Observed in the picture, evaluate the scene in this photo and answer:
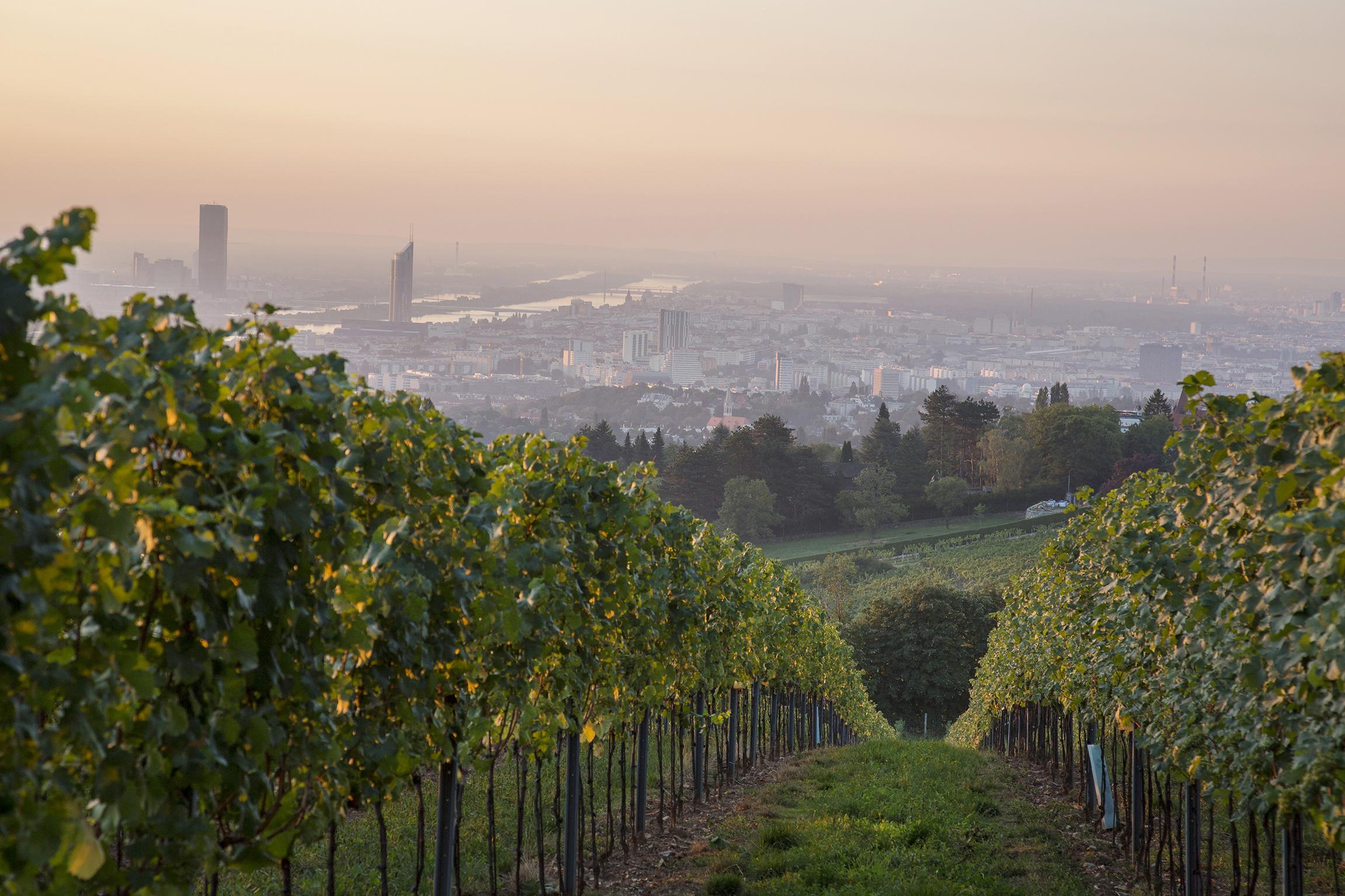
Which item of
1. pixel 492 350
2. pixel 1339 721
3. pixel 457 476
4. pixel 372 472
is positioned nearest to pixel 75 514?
pixel 372 472

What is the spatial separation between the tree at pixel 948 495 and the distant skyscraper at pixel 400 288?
42.4 m

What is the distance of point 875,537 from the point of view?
7625 centimetres

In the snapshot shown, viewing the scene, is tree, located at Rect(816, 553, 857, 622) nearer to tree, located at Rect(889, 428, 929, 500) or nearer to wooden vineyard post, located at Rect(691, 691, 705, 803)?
tree, located at Rect(889, 428, 929, 500)

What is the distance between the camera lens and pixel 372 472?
3869mm

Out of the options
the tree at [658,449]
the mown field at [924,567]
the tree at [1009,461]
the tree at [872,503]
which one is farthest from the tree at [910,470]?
the tree at [658,449]

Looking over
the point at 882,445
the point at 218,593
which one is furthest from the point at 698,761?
the point at 882,445

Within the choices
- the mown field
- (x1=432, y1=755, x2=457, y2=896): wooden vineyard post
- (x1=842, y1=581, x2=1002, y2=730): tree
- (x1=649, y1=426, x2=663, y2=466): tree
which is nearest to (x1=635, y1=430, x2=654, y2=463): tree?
(x1=649, y1=426, x2=663, y2=466): tree

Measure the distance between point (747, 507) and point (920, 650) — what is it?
91.9ft

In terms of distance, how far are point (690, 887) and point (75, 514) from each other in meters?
6.27

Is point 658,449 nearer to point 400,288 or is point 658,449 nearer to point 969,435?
point 400,288

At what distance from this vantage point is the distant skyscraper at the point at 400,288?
76.9 meters

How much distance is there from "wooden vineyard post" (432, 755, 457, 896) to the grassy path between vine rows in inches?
109

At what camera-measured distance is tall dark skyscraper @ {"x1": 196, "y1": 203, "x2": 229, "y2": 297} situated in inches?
1188

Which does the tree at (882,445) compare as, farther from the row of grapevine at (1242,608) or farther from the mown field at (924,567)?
the row of grapevine at (1242,608)
